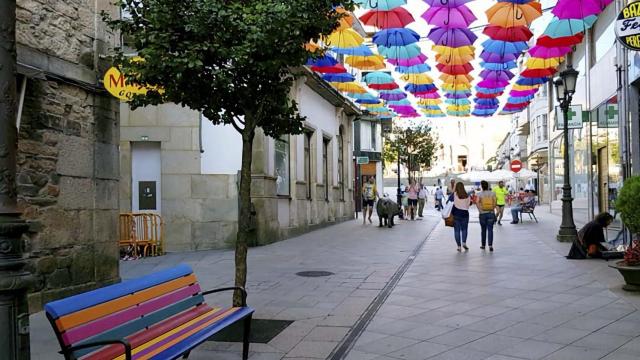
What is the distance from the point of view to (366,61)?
1695 centimetres

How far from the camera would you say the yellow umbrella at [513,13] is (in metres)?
12.3

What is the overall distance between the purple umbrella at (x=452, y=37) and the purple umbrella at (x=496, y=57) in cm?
135

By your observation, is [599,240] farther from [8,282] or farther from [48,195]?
[8,282]

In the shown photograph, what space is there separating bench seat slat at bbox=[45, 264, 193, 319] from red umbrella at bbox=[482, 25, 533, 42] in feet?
36.3

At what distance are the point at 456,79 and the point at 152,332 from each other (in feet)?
51.7

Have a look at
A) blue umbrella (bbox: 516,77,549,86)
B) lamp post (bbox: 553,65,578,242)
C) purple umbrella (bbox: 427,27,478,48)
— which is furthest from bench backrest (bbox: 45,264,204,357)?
blue umbrella (bbox: 516,77,549,86)

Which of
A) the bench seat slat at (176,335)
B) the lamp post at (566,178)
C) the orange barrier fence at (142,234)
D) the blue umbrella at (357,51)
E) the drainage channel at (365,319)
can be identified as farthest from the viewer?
the blue umbrella at (357,51)

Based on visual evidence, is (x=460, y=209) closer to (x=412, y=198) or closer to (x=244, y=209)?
(x=244, y=209)

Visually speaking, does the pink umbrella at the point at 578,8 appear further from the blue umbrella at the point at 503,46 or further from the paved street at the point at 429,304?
the paved street at the point at 429,304

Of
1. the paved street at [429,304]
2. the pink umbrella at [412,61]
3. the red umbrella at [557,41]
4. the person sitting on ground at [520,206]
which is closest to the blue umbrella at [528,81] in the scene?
the pink umbrella at [412,61]

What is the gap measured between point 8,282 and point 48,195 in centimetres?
509

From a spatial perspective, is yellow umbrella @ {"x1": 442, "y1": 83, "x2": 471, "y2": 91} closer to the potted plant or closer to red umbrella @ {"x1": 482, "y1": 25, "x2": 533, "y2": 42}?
red umbrella @ {"x1": 482, "y1": 25, "x2": 533, "y2": 42}

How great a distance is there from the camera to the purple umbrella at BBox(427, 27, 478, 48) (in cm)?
1401

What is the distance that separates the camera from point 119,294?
3.94 metres
